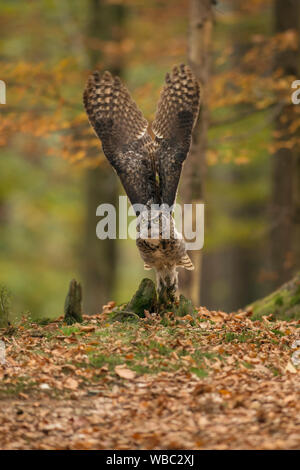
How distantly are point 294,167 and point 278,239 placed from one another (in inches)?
58.6

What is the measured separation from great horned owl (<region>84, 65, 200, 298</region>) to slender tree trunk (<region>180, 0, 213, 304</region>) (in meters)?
2.06

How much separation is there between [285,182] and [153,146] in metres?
5.37

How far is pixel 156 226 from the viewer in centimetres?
668

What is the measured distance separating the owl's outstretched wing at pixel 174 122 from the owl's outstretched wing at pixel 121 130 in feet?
0.51

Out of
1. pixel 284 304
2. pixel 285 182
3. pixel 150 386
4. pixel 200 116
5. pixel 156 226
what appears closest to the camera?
pixel 150 386

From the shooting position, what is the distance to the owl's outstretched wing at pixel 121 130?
7234 millimetres

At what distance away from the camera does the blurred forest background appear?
10.3 metres

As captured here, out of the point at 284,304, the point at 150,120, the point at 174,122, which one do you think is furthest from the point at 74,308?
the point at 150,120

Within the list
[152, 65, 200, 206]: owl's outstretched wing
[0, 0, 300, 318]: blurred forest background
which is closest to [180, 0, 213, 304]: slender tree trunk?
[0, 0, 300, 318]: blurred forest background

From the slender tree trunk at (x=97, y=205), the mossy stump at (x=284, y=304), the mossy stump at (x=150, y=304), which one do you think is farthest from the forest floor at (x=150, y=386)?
the slender tree trunk at (x=97, y=205)

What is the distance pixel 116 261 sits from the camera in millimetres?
13328

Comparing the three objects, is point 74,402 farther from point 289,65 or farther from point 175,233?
point 289,65

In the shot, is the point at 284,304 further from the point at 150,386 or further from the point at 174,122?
the point at 150,386

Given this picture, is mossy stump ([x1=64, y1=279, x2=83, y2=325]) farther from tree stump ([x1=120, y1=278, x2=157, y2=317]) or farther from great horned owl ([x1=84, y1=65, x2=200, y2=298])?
great horned owl ([x1=84, y1=65, x2=200, y2=298])
